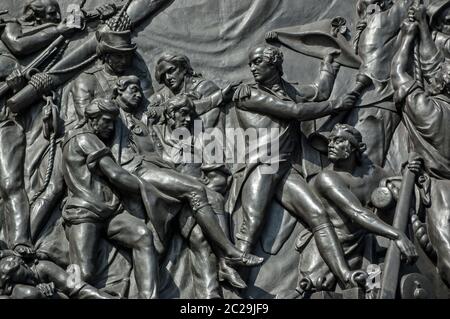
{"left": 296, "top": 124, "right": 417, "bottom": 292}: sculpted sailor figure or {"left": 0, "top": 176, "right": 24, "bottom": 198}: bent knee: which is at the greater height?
{"left": 296, "top": 124, "right": 417, "bottom": 292}: sculpted sailor figure

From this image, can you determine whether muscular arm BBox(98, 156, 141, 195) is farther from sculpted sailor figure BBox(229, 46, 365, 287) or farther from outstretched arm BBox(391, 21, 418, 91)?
outstretched arm BBox(391, 21, 418, 91)

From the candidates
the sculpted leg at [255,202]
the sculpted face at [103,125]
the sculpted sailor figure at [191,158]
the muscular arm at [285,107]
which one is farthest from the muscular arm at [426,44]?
the sculpted face at [103,125]

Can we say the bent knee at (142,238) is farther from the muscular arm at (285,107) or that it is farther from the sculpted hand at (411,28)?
the sculpted hand at (411,28)

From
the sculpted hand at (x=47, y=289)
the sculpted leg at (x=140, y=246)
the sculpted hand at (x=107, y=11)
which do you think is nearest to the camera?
the sculpted hand at (x=47, y=289)

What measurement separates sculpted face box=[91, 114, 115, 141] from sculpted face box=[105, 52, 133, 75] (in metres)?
0.76

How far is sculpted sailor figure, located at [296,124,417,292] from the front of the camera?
14.6m

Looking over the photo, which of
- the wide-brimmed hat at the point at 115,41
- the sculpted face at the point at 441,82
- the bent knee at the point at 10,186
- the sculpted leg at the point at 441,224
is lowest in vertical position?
the bent knee at the point at 10,186

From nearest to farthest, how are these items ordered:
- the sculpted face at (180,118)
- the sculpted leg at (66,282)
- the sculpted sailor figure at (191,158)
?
the sculpted leg at (66,282)
the sculpted sailor figure at (191,158)
the sculpted face at (180,118)

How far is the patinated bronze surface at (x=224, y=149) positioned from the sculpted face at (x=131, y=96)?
0.02 meters

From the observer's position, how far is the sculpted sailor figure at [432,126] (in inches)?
585

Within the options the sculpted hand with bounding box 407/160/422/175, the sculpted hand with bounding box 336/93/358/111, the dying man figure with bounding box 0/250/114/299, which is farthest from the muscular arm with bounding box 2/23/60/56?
the sculpted hand with bounding box 407/160/422/175

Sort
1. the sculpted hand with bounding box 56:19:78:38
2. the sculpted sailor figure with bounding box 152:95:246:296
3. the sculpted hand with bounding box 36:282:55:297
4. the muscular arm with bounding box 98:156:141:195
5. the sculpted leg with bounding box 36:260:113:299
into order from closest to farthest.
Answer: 1. the sculpted hand with bounding box 36:282:55:297
2. the sculpted leg with bounding box 36:260:113:299
3. the muscular arm with bounding box 98:156:141:195
4. the sculpted sailor figure with bounding box 152:95:246:296
5. the sculpted hand with bounding box 56:19:78:38

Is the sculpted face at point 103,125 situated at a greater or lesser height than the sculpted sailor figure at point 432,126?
lesser
